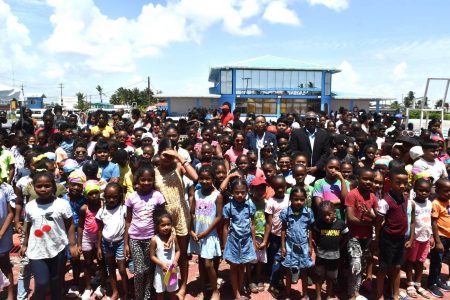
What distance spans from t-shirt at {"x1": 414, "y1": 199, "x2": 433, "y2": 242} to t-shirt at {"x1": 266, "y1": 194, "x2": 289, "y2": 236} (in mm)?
1433

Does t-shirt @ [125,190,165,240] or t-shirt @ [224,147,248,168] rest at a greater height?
t-shirt @ [224,147,248,168]

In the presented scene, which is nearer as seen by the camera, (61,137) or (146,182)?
(146,182)

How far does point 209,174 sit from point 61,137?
3861mm

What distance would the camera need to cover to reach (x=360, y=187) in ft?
12.0

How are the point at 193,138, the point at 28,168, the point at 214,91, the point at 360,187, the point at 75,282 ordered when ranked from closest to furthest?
1. the point at 360,187
2. the point at 75,282
3. the point at 28,168
4. the point at 193,138
5. the point at 214,91

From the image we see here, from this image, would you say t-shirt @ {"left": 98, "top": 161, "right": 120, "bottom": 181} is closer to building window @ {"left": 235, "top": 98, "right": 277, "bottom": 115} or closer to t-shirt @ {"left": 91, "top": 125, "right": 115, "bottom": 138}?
t-shirt @ {"left": 91, "top": 125, "right": 115, "bottom": 138}

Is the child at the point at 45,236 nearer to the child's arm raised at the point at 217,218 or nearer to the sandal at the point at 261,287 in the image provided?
the child's arm raised at the point at 217,218

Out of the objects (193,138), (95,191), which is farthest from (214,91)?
(95,191)

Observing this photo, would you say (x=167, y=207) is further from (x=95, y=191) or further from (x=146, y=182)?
(x=95, y=191)

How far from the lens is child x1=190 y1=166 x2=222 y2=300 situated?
3672 millimetres

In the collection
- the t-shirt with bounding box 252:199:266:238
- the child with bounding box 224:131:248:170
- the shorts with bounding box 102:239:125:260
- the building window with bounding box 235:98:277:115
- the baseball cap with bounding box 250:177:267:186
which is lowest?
the shorts with bounding box 102:239:125:260

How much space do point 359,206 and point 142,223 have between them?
7.17 ft

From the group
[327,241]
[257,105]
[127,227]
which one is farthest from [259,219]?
[257,105]

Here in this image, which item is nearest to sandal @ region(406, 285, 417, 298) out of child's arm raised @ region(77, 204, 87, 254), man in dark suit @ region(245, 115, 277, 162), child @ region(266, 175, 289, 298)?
child @ region(266, 175, 289, 298)
